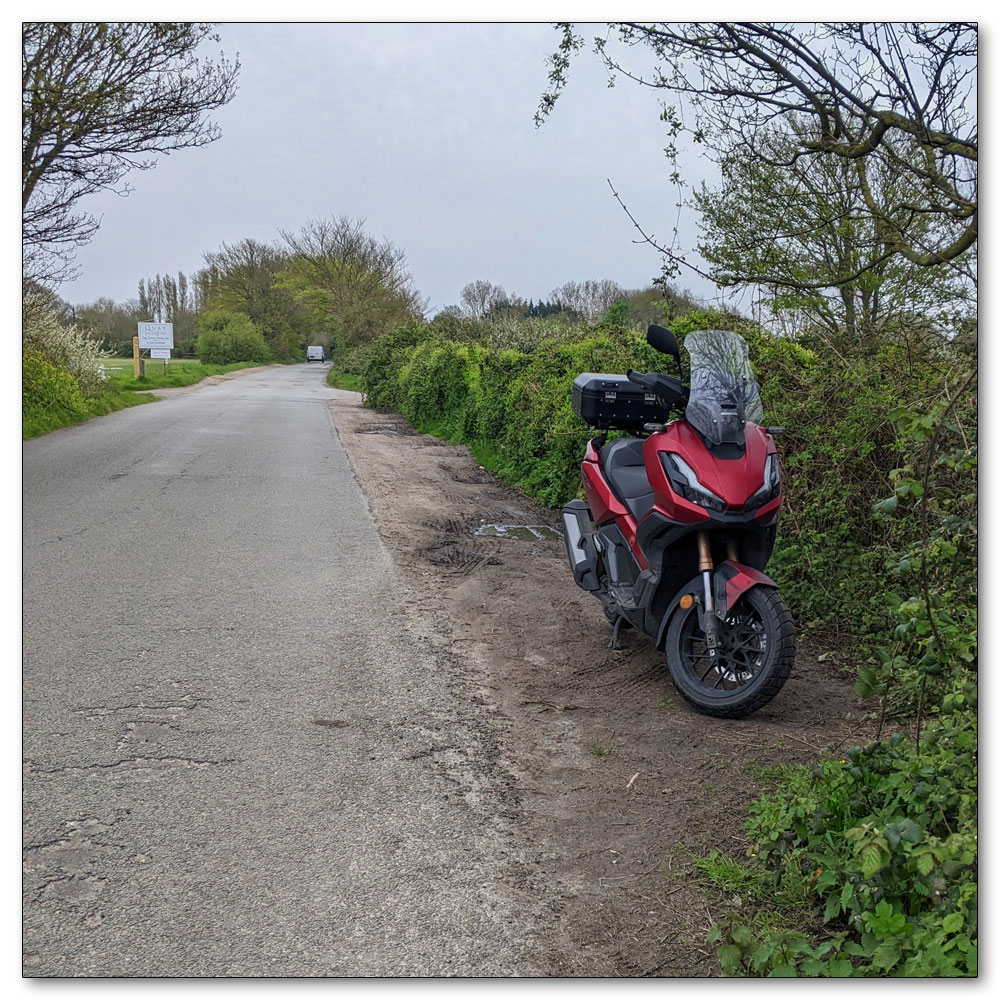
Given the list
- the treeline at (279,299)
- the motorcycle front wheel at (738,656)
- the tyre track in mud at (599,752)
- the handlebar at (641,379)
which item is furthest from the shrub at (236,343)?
the motorcycle front wheel at (738,656)

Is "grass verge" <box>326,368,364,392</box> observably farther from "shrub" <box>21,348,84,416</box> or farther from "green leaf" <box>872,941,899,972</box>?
"green leaf" <box>872,941,899,972</box>

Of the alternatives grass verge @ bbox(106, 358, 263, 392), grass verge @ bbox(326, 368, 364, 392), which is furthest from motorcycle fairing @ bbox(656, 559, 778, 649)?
grass verge @ bbox(326, 368, 364, 392)

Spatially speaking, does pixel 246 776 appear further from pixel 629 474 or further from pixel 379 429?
pixel 379 429

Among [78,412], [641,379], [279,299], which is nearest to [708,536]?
[641,379]

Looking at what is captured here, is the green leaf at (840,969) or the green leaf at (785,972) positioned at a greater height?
the green leaf at (840,969)

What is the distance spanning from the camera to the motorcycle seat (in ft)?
14.2

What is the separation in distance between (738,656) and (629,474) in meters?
1.11

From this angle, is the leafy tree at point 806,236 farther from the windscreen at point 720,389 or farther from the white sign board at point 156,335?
the white sign board at point 156,335

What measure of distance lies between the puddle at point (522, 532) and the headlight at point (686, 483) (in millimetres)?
4058

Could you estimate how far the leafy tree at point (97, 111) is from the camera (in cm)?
442

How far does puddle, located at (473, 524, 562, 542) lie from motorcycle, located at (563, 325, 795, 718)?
3559mm

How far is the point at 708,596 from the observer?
381cm

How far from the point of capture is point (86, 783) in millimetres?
3215

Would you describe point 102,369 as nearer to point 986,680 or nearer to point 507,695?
point 507,695
